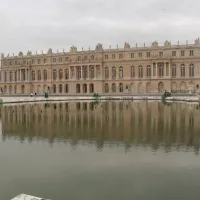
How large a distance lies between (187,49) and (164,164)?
78216 millimetres

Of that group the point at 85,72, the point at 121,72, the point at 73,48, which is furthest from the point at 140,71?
the point at 73,48

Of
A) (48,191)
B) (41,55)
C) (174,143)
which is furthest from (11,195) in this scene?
(41,55)

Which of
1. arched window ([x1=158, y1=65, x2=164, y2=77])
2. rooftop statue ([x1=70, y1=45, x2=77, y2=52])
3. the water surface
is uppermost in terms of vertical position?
rooftop statue ([x1=70, y1=45, x2=77, y2=52])

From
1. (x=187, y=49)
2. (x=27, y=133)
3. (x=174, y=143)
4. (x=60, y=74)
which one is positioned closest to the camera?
(x=174, y=143)

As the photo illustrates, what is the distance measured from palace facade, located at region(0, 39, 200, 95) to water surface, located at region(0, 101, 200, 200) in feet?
219

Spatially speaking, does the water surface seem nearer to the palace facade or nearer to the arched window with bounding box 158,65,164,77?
the palace facade

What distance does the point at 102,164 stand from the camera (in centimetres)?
1430

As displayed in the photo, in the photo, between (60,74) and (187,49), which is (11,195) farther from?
(60,74)

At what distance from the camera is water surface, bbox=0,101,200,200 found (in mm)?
11211

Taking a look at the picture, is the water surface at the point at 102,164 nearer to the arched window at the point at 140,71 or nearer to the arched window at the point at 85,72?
the arched window at the point at 140,71

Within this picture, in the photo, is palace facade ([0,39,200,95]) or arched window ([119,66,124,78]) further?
arched window ([119,66,124,78])

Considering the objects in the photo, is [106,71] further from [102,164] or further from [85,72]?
[102,164]

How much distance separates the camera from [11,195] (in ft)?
35.9

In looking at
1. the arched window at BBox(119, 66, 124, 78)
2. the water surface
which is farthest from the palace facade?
the water surface
